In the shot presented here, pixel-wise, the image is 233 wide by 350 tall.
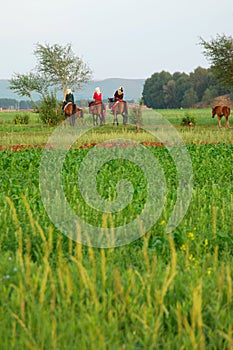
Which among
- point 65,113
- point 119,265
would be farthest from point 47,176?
point 65,113

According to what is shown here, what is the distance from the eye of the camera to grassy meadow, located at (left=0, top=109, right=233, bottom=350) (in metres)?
4.02

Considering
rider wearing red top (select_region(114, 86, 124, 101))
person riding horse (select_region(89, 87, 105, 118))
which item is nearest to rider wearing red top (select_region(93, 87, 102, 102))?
person riding horse (select_region(89, 87, 105, 118))

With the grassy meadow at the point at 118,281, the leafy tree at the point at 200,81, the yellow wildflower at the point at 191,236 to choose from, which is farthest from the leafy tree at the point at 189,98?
the yellow wildflower at the point at 191,236

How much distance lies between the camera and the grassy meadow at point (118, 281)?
4023 mm

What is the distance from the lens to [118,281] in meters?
4.18

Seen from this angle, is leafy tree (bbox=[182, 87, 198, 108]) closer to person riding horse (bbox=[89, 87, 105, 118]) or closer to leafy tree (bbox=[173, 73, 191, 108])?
leafy tree (bbox=[173, 73, 191, 108])

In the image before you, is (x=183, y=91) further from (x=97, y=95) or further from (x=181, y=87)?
(x=97, y=95)

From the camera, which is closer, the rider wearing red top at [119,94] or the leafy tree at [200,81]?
the rider wearing red top at [119,94]

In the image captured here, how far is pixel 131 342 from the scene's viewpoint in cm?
395

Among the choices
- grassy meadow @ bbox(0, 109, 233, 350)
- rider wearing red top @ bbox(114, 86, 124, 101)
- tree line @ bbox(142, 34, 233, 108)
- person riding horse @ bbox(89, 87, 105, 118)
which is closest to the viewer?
grassy meadow @ bbox(0, 109, 233, 350)

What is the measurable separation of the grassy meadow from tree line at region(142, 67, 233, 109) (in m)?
103

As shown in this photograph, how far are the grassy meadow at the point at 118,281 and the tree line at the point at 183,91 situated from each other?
103 m

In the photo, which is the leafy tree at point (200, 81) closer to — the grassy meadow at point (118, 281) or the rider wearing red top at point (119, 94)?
the rider wearing red top at point (119, 94)

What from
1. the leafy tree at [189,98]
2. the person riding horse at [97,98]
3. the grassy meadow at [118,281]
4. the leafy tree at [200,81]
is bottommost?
the grassy meadow at [118,281]
